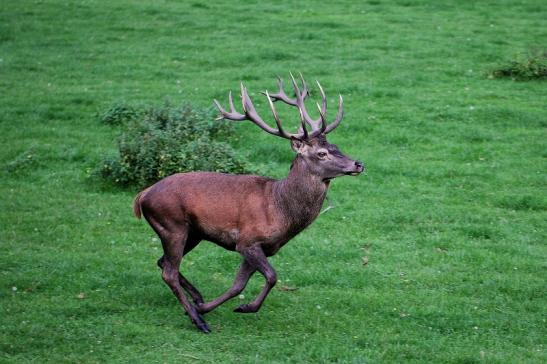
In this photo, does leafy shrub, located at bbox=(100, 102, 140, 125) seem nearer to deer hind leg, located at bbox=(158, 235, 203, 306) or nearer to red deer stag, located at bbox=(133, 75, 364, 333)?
deer hind leg, located at bbox=(158, 235, 203, 306)

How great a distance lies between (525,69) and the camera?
1709 centimetres

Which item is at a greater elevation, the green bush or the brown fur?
the brown fur

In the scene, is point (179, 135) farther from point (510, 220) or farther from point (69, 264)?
point (510, 220)

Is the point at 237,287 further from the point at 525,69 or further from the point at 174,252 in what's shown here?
the point at 525,69

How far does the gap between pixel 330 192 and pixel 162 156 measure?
246cm

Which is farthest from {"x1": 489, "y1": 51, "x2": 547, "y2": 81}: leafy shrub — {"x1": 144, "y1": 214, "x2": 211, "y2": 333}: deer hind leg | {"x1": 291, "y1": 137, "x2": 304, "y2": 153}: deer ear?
{"x1": 144, "y1": 214, "x2": 211, "y2": 333}: deer hind leg

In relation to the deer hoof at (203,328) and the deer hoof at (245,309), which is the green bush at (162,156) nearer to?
the deer hoof at (245,309)

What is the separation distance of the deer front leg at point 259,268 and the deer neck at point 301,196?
1.42 feet

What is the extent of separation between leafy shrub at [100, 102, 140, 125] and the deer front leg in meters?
6.96

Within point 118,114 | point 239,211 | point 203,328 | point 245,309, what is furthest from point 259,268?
point 118,114

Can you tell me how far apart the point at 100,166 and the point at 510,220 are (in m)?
5.87

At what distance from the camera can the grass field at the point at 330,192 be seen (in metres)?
8.59

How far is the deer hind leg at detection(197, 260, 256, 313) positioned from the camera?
344 inches

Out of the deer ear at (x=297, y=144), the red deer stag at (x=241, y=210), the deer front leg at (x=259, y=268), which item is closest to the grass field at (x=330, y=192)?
the deer front leg at (x=259, y=268)
